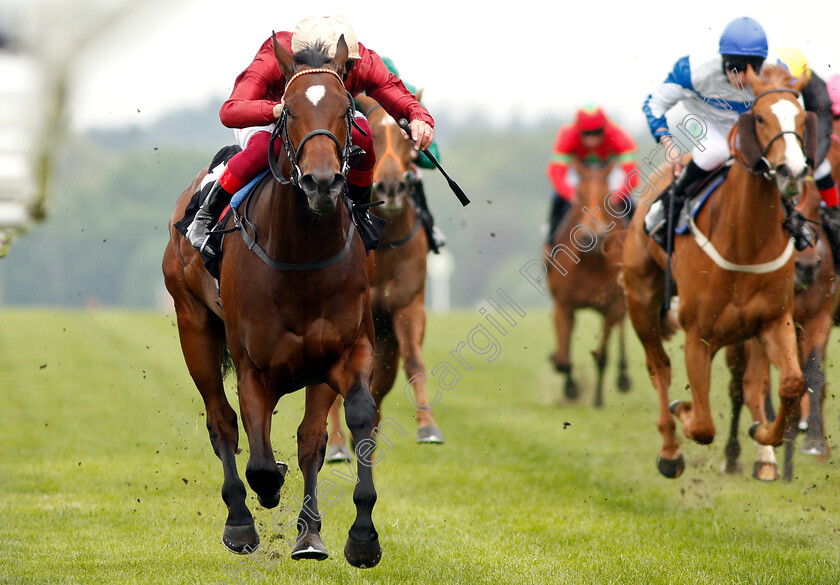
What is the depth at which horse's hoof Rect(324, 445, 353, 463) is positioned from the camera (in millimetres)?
6828

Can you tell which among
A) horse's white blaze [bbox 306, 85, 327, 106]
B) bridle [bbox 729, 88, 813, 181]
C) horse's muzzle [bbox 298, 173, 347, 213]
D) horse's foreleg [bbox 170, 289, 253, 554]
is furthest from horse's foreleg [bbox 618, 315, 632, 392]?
horse's muzzle [bbox 298, 173, 347, 213]

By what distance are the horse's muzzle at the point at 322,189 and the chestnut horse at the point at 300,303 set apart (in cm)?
10

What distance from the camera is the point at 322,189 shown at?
328 centimetres

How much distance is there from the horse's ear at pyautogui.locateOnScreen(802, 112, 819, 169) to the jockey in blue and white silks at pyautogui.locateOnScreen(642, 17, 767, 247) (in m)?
0.52

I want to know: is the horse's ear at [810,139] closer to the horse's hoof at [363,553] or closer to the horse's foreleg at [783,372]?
the horse's foreleg at [783,372]

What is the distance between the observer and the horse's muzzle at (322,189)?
327cm

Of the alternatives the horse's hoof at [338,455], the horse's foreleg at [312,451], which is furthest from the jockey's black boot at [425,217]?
the horse's foreleg at [312,451]

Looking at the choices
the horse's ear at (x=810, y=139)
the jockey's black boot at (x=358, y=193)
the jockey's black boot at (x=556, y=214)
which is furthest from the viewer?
the jockey's black boot at (x=556, y=214)

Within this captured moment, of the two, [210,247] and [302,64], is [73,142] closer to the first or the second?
[302,64]

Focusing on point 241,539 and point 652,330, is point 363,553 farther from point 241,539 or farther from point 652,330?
point 652,330

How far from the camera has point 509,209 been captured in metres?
69.4

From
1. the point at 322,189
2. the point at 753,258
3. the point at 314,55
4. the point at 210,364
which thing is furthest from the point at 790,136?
the point at 210,364

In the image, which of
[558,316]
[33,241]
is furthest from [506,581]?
[33,241]

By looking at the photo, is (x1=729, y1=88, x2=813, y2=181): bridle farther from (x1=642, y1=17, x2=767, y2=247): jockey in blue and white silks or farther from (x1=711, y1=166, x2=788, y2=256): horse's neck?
(x1=642, y1=17, x2=767, y2=247): jockey in blue and white silks
